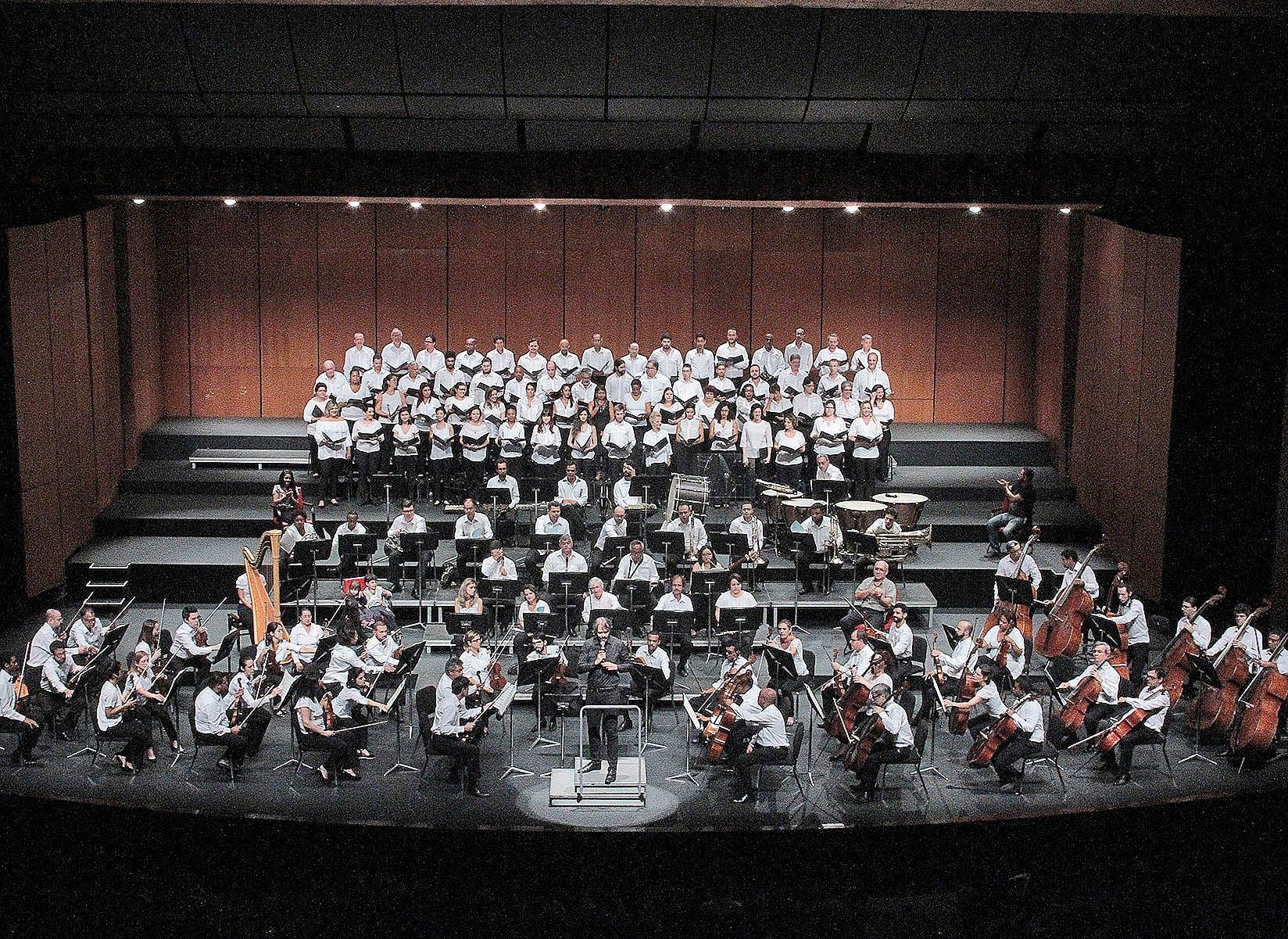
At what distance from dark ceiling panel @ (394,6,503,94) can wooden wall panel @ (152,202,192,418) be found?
6963mm

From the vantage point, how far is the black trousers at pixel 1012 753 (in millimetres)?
12094

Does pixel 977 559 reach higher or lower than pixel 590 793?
higher

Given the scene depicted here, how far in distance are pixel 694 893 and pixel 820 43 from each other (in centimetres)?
847

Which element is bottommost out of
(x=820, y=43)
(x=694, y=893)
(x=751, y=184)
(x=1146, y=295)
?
(x=694, y=893)

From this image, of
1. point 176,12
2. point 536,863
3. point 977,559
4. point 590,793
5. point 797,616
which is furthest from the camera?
point 977,559

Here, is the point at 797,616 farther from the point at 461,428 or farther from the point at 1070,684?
the point at 461,428

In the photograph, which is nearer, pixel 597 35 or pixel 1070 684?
pixel 1070 684

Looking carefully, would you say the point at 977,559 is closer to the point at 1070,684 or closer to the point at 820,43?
the point at 1070,684

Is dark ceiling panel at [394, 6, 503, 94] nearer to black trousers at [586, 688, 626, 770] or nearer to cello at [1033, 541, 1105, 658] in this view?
black trousers at [586, 688, 626, 770]

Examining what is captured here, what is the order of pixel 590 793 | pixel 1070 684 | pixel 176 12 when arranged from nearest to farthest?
pixel 590 793, pixel 1070 684, pixel 176 12

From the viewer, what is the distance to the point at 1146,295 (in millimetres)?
17250

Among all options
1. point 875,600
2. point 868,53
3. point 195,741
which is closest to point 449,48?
point 868,53

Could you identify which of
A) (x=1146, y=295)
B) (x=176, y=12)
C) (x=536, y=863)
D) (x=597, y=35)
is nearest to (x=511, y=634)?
→ (x=536, y=863)

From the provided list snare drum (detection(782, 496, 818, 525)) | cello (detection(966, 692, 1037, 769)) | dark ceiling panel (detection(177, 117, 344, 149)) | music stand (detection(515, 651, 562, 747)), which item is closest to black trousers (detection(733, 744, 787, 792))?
cello (detection(966, 692, 1037, 769))
